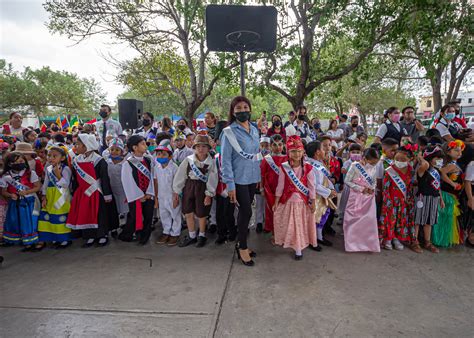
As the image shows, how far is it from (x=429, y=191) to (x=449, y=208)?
0.42m

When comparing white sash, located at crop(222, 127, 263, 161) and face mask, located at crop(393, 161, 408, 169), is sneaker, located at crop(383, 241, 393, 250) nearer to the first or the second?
face mask, located at crop(393, 161, 408, 169)

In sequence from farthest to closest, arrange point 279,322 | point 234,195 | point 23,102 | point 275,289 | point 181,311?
point 23,102, point 234,195, point 275,289, point 181,311, point 279,322

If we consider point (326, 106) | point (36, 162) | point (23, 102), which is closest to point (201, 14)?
point (36, 162)

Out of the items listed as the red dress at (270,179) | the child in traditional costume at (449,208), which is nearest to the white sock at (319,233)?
the red dress at (270,179)

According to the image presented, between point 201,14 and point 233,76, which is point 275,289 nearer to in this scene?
point 233,76

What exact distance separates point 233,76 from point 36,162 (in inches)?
260

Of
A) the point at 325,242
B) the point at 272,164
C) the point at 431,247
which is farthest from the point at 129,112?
the point at 431,247

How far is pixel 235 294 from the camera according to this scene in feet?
8.64

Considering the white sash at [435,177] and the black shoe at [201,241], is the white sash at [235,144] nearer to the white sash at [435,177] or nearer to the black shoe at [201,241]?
the black shoe at [201,241]

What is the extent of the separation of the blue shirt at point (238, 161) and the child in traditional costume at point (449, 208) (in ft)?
7.98

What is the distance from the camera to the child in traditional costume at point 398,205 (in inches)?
136

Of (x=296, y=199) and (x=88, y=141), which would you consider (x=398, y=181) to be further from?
(x=88, y=141)

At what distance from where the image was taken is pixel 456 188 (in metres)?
3.43

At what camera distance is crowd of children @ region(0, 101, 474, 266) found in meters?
3.41
